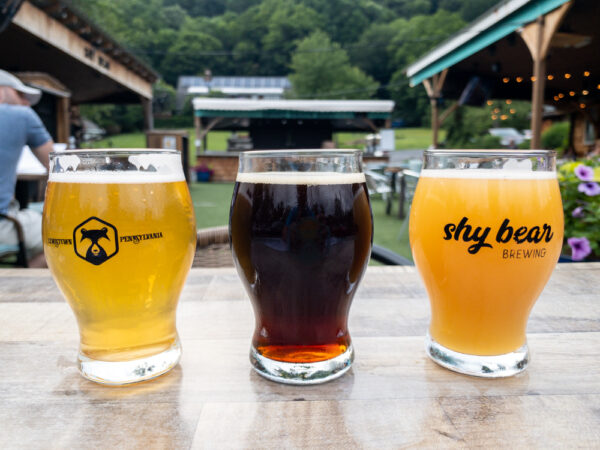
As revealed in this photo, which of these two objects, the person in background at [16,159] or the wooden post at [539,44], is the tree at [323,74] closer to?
the wooden post at [539,44]

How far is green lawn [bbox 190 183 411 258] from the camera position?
5.77 metres

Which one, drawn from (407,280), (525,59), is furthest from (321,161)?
(525,59)

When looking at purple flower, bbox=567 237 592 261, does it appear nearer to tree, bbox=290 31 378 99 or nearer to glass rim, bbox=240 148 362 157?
glass rim, bbox=240 148 362 157

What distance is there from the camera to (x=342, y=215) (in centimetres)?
64

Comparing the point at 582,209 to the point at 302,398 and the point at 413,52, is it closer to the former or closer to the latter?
the point at 302,398

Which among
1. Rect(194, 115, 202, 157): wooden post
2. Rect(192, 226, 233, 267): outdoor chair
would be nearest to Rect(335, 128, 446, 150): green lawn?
Rect(194, 115, 202, 157): wooden post

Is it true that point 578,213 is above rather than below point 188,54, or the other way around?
below

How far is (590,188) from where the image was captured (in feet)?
7.45

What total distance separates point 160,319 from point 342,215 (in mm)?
298

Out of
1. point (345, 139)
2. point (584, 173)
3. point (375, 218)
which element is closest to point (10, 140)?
point (584, 173)

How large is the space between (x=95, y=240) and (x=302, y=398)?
33 centimetres

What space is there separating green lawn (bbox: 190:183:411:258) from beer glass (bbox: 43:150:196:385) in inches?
137

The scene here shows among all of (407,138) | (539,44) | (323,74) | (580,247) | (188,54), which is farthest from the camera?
(188,54)

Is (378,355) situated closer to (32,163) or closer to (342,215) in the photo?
(342,215)
